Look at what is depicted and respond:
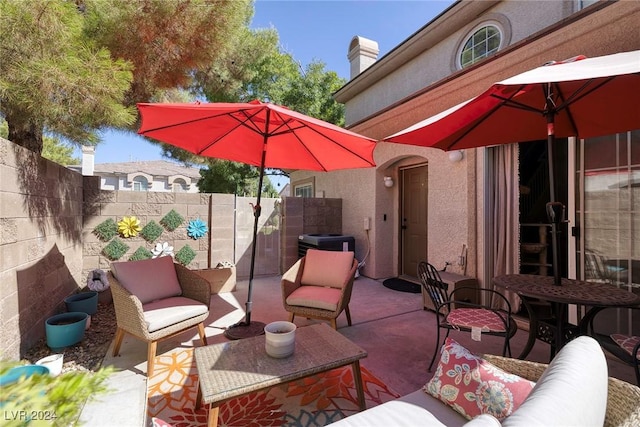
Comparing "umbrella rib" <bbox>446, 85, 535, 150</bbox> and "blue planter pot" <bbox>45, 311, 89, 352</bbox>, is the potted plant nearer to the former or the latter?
"umbrella rib" <bbox>446, 85, 535, 150</bbox>

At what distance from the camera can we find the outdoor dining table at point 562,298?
199cm

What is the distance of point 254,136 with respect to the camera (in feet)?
12.4

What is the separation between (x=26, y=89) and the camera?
2.61 meters

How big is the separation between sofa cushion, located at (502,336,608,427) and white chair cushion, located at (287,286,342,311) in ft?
7.85

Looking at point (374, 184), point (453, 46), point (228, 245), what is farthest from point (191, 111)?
point (453, 46)

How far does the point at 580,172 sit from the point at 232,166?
12.4m

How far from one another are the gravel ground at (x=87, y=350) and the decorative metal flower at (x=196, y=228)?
205 centimetres

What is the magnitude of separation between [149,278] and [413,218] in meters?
5.11

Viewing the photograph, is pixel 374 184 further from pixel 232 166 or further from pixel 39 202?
pixel 232 166

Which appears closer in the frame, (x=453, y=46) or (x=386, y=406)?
(x=386, y=406)

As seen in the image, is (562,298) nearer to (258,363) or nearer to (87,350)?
(258,363)

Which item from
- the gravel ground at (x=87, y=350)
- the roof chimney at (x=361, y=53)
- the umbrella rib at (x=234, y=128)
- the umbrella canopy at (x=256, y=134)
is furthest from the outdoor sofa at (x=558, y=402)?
the roof chimney at (x=361, y=53)

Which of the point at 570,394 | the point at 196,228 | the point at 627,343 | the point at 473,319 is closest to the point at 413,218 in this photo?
the point at 473,319

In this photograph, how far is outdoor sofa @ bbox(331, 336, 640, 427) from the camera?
81 centimetres
